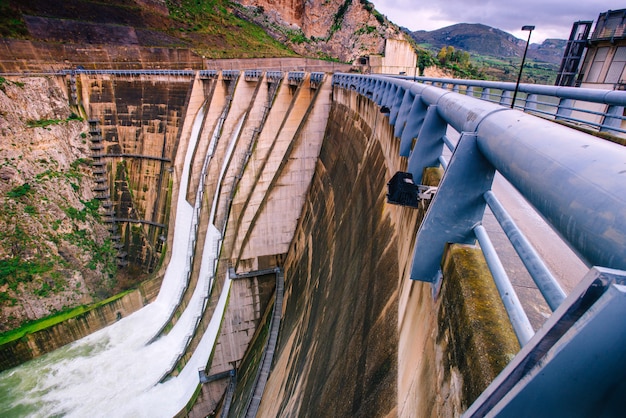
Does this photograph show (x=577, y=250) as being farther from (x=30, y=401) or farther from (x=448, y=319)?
(x=30, y=401)

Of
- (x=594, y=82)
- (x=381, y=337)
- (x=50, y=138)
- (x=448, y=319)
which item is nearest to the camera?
(x=448, y=319)

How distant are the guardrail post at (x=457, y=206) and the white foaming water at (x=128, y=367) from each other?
1207 centimetres

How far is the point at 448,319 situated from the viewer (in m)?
2.19

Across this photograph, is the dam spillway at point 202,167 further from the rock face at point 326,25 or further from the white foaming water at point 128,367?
the rock face at point 326,25

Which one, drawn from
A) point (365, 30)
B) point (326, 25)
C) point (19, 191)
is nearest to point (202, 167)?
point (19, 191)

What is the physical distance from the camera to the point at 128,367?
15781 millimetres

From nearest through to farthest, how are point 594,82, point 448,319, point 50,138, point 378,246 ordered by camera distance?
point 448,319 < point 378,246 < point 594,82 < point 50,138

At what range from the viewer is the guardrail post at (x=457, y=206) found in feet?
6.10

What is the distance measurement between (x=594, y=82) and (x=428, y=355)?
40.2 ft

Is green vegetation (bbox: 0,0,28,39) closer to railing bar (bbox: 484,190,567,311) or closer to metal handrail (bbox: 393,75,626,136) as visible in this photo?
metal handrail (bbox: 393,75,626,136)

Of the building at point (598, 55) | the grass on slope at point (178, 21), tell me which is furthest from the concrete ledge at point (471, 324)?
the grass on slope at point (178, 21)

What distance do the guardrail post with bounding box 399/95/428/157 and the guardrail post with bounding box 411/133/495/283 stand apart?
213 centimetres

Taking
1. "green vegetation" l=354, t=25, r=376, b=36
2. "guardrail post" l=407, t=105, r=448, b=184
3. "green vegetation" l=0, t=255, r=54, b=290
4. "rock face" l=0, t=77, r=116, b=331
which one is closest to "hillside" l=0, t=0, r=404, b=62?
"green vegetation" l=354, t=25, r=376, b=36

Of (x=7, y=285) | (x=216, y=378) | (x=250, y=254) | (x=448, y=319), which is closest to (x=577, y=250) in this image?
(x=448, y=319)
